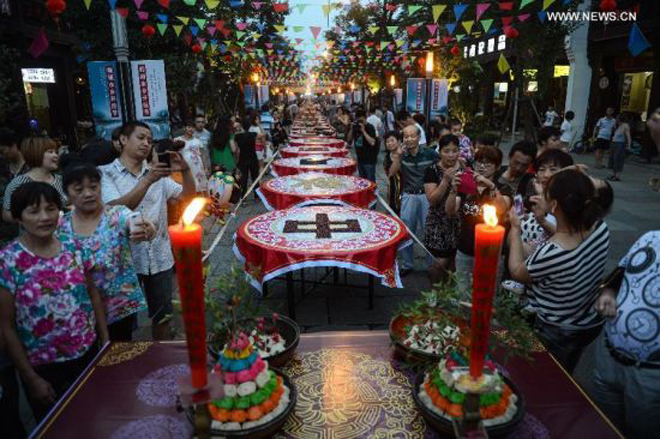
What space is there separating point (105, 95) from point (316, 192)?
→ 6231 millimetres

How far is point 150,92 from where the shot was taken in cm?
936

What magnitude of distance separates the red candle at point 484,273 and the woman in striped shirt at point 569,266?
1.27 meters

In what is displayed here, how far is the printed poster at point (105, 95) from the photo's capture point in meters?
9.47

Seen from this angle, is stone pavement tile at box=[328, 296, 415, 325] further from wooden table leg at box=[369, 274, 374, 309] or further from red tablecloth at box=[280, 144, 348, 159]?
red tablecloth at box=[280, 144, 348, 159]

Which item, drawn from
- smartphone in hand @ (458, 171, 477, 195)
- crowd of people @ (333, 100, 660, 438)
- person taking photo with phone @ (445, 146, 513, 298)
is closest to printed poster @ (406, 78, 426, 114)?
person taking photo with phone @ (445, 146, 513, 298)

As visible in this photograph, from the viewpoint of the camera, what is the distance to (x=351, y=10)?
33.1 m

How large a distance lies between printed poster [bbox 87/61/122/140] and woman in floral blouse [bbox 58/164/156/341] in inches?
298

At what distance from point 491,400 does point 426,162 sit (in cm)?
418

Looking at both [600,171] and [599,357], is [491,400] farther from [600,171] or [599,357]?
[600,171]

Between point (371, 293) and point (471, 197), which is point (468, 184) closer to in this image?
point (471, 197)

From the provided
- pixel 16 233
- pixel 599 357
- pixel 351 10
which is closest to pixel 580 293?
pixel 599 357

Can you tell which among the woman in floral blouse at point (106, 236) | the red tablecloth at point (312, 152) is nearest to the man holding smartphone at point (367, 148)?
the red tablecloth at point (312, 152)

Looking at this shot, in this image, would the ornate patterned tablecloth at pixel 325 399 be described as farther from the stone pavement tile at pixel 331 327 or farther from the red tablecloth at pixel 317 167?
the red tablecloth at pixel 317 167

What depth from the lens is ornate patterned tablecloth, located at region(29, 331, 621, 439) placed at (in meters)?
1.76
